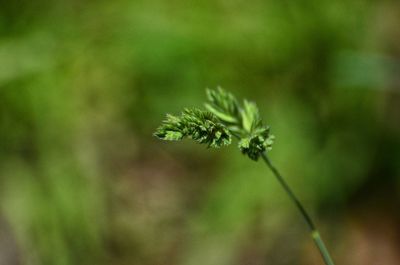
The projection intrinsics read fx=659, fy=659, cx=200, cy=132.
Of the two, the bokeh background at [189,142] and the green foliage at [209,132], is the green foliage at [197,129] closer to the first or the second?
the green foliage at [209,132]

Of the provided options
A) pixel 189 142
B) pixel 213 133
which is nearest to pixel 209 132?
pixel 213 133

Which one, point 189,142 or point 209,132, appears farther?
point 189,142

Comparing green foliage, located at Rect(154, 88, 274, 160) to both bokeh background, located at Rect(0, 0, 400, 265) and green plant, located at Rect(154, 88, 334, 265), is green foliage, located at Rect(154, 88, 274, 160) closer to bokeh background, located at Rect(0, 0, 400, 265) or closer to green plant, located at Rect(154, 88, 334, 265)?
green plant, located at Rect(154, 88, 334, 265)

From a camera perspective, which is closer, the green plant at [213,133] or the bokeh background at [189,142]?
the green plant at [213,133]

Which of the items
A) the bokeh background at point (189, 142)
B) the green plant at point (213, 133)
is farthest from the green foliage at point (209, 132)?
the bokeh background at point (189, 142)

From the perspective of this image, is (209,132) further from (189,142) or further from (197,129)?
(189,142)

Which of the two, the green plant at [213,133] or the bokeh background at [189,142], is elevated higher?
the bokeh background at [189,142]

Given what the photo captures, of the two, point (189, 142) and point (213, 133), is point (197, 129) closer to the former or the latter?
point (213, 133)

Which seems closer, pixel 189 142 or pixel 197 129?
pixel 197 129

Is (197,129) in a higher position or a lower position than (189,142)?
lower
